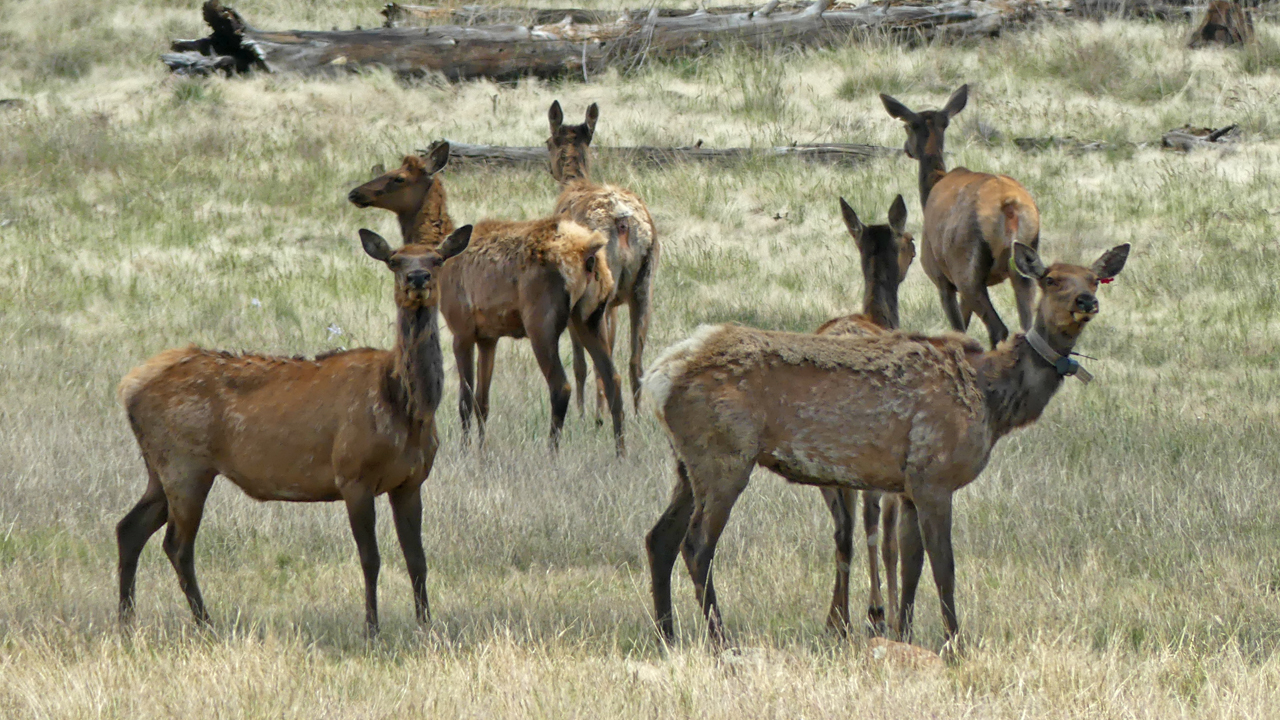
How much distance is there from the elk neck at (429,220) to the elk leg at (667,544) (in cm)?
435

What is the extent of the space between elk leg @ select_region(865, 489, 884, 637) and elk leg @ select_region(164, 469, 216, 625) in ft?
10.3

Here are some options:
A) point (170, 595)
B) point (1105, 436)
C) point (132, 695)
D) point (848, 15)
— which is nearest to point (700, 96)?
point (848, 15)

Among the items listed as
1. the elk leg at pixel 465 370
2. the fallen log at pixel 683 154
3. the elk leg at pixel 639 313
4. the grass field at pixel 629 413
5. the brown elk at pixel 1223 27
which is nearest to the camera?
the grass field at pixel 629 413

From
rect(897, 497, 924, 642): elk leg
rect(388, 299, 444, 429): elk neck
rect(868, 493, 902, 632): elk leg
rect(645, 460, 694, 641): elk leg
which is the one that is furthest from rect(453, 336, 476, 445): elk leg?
rect(897, 497, 924, 642): elk leg

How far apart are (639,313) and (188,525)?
5.71m

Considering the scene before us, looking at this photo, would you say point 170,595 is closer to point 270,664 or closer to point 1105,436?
point 270,664

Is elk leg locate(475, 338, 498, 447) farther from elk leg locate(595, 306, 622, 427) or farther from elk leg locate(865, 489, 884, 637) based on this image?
elk leg locate(865, 489, 884, 637)

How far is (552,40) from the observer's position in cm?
2281

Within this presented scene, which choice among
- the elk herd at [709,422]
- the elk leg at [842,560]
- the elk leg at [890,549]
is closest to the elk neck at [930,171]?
the elk herd at [709,422]

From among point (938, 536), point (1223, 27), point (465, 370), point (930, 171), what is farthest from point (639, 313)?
point (1223, 27)

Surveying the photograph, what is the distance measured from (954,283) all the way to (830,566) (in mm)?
5576

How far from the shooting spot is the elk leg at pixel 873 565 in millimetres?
6551

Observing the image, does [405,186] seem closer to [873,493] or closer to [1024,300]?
[873,493]

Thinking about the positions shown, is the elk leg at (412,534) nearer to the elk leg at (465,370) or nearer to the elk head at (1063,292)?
the elk head at (1063,292)
